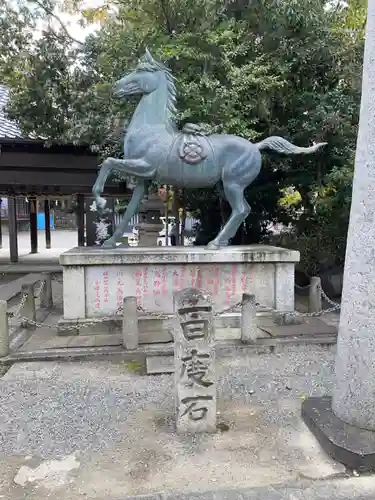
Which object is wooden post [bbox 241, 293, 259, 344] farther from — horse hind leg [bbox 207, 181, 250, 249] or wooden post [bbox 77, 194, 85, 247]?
wooden post [bbox 77, 194, 85, 247]

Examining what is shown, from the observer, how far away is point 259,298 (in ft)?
21.9

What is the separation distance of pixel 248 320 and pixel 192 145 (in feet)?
9.39

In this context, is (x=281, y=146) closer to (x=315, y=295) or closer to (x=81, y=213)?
(x=315, y=295)

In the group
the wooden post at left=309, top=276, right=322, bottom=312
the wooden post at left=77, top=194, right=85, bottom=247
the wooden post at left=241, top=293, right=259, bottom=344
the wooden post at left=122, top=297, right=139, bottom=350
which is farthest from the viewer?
the wooden post at left=77, top=194, right=85, bottom=247

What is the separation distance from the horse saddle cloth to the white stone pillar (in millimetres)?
3542

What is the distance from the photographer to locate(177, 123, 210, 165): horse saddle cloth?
6527 millimetres

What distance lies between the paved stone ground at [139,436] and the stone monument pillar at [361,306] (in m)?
0.32

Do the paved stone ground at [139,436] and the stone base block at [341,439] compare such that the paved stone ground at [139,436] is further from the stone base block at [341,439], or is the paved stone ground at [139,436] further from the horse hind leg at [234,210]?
the horse hind leg at [234,210]

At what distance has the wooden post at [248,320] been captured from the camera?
5.74 meters

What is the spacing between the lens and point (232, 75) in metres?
7.81

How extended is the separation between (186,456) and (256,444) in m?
0.60

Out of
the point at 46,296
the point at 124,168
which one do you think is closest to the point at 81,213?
the point at 46,296

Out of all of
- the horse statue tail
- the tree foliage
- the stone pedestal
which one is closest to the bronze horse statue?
the horse statue tail

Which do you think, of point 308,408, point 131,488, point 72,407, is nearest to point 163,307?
point 72,407
